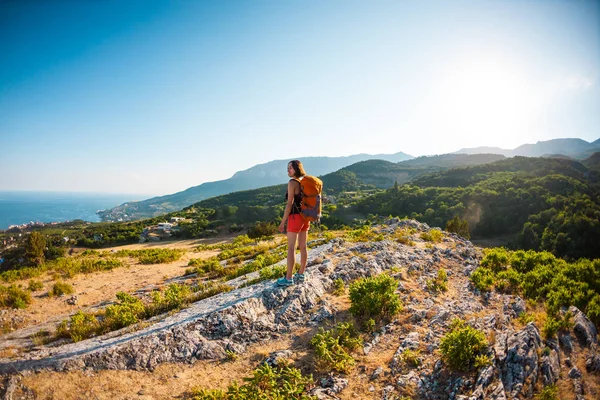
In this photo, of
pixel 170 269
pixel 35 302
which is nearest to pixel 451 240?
pixel 170 269

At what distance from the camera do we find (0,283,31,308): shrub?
8.78 m

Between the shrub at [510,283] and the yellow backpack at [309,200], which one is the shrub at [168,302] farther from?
the shrub at [510,283]

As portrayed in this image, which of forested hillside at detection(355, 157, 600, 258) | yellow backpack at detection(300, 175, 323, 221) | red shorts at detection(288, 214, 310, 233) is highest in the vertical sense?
yellow backpack at detection(300, 175, 323, 221)

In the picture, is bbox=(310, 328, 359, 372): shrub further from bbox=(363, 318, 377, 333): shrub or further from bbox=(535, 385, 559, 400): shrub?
bbox=(535, 385, 559, 400): shrub

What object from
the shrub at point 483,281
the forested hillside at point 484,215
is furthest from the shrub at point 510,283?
the forested hillside at point 484,215

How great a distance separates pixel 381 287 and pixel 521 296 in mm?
4554

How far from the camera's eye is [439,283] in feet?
28.8

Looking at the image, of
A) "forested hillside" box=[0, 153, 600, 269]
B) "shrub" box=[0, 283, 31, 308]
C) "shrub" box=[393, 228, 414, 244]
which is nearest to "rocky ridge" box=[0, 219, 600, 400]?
"shrub" box=[393, 228, 414, 244]

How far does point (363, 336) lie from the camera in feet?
19.6

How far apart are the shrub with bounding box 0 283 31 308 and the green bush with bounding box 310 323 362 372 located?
410 inches

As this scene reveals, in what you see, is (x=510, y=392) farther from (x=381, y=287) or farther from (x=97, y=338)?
Answer: (x=97, y=338)

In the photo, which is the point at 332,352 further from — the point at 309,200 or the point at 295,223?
the point at 309,200

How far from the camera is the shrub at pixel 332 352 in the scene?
5.01m

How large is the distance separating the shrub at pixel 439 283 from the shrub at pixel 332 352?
439 cm
